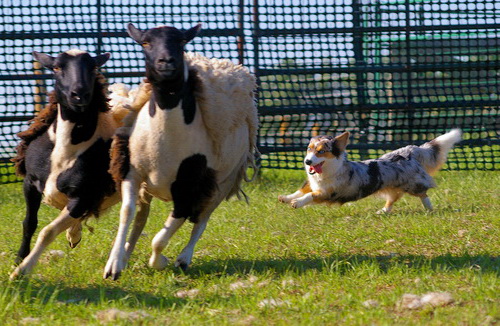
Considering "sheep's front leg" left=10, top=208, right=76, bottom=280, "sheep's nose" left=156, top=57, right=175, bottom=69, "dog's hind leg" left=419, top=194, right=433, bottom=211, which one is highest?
"sheep's nose" left=156, top=57, right=175, bottom=69

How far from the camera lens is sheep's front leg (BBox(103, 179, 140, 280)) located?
4.89m

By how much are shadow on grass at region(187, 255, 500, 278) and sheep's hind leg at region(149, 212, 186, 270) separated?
0.21 metres

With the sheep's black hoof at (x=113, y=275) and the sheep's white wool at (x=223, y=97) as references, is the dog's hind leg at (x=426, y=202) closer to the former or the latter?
the sheep's white wool at (x=223, y=97)

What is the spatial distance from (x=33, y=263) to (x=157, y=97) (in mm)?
1291

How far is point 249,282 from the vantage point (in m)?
5.01

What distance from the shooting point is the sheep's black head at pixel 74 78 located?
514cm

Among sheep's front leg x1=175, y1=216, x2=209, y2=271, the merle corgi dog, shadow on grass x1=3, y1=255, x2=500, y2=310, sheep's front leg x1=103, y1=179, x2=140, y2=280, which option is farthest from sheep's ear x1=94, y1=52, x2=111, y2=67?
the merle corgi dog

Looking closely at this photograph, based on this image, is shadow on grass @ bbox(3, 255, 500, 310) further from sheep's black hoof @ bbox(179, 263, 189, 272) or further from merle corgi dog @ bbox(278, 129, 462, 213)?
merle corgi dog @ bbox(278, 129, 462, 213)

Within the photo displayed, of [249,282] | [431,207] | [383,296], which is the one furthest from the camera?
[431,207]

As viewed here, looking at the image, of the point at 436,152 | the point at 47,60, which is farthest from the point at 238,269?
the point at 436,152

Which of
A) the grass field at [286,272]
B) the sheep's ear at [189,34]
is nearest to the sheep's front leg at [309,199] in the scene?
the grass field at [286,272]

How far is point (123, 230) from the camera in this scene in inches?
200

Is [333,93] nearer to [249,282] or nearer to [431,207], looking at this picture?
[431,207]

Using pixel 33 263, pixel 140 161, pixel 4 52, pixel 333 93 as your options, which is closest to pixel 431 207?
pixel 333 93
